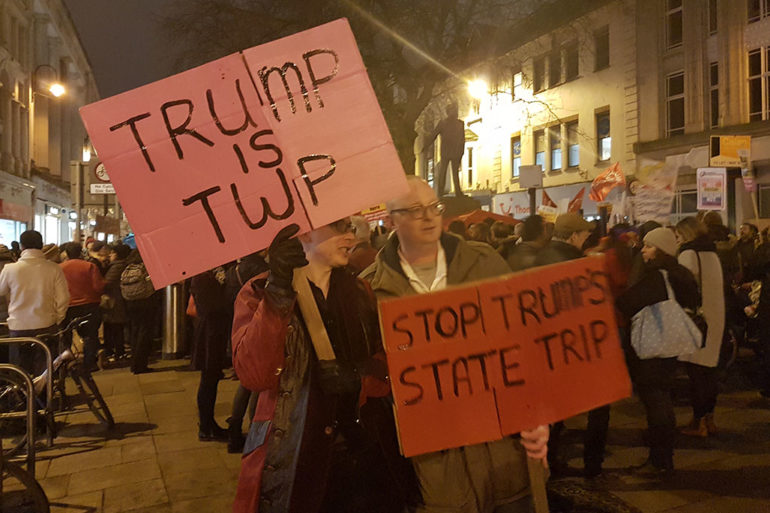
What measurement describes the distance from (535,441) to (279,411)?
909mm

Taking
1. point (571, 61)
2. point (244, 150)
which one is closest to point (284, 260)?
point (244, 150)

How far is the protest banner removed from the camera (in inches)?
472

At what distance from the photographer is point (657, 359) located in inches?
186

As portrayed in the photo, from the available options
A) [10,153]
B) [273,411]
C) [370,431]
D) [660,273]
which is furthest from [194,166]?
[10,153]

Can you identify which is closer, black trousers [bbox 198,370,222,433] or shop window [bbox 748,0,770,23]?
black trousers [bbox 198,370,222,433]

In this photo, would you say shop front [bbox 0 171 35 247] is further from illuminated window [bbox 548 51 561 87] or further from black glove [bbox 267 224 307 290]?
black glove [bbox 267 224 307 290]

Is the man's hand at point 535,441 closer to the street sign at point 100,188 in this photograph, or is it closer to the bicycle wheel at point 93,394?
the bicycle wheel at point 93,394

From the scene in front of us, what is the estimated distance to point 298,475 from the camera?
2062 mm

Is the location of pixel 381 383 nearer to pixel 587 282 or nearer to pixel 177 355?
pixel 587 282

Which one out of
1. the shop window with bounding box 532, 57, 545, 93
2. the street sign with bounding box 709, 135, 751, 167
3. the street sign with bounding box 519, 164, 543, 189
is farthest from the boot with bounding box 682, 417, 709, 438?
the shop window with bounding box 532, 57, 545, 93

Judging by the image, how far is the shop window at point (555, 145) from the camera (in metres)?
28.1

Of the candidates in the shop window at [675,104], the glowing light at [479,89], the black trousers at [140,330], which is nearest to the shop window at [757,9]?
the shop window at [675,104]

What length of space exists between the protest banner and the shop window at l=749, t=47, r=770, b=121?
1025cm

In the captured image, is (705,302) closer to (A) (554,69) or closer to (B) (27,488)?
(B) (27,488)
